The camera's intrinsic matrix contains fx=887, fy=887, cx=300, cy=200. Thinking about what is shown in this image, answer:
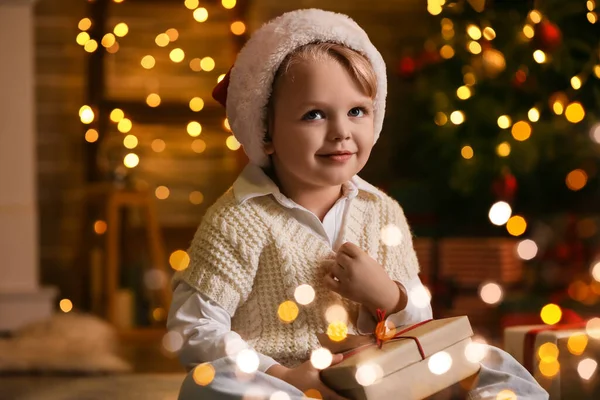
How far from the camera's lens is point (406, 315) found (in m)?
1.17

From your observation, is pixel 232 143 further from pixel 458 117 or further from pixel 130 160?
pixel 458 117

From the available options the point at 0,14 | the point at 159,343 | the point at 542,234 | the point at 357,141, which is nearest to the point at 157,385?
the point at 357,141

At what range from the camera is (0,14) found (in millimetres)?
3049

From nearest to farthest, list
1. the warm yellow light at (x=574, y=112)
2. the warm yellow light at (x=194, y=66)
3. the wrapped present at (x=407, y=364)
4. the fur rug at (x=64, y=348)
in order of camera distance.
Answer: the wrapped present at (x=407, y=364) → the warm yellow light at (x=574, y=112) → the fur rug at (x=64, y=348) → the warm yellow light at (x=194, y=66)

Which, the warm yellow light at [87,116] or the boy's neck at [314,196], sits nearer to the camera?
the boy's neck at [314,196]

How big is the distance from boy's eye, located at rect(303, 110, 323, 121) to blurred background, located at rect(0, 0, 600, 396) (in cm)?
85

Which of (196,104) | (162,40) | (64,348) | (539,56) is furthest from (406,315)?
(162,40)

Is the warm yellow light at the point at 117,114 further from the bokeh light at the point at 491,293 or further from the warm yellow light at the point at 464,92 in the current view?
the bokeh light at the point at 491,293

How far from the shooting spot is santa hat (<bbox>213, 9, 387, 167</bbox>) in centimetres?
115

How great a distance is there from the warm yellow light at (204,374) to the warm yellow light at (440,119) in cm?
A: 176

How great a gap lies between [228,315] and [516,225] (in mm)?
1797

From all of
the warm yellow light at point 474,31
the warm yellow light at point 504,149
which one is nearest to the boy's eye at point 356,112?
the warm yellow light at point 474,31

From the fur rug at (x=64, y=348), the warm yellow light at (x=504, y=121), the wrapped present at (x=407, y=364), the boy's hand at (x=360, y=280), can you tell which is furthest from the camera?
the warm yellow light at (x=504, y=121)

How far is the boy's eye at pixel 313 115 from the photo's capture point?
1.12m
